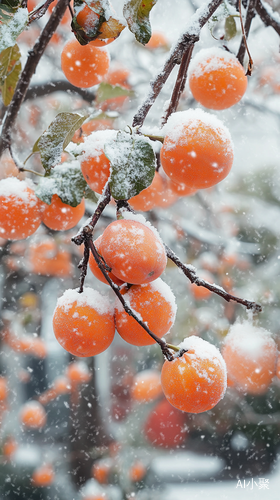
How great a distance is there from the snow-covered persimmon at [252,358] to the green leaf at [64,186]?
0.98m

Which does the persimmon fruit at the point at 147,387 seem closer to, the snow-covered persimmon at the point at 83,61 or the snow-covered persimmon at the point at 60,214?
the snow-covered persimmon at the point at 60,214

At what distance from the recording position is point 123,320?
53cm

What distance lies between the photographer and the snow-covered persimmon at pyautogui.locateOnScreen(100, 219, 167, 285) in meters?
0.46

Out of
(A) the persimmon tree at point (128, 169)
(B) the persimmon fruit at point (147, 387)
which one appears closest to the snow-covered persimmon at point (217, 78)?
(A) the persimmon tree at point (128, 169)

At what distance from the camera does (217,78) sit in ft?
2.41

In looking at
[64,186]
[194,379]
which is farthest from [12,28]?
[194,379]

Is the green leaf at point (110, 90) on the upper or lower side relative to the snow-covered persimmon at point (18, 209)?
upper

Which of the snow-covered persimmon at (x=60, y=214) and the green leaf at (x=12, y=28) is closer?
the green leaf at (x=12, y=28)

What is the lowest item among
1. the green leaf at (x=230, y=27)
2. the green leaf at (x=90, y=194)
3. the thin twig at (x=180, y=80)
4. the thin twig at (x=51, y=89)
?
the green leaf at (x=90, y=194)

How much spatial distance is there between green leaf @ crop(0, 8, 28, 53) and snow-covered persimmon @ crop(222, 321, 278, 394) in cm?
126

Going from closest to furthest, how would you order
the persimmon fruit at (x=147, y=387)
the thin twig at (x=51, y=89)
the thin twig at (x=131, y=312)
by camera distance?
the thin twig at (x=131, y=312) < the thin twig at (x=51, y=89) < the persimmon fruit at (x=147, y=387)

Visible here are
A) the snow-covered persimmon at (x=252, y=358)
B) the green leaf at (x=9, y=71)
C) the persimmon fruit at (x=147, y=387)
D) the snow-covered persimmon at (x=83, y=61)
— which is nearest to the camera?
the green leaf at (x=9, y=71)

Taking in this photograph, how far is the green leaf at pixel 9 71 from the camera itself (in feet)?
2.34

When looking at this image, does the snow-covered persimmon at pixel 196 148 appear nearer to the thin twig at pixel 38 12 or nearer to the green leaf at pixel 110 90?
the thin twig at pixel 38 12
